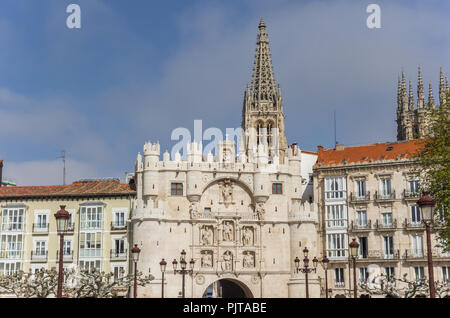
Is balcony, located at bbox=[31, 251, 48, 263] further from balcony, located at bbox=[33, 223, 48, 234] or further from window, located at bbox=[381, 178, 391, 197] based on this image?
window, located at bbox=[381, 178, 391, 197]

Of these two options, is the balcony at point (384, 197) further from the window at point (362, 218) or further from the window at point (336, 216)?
the window at point (336, 216)

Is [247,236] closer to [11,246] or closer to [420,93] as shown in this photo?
[11,246]

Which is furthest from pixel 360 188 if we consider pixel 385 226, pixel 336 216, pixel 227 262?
pixel 227 262

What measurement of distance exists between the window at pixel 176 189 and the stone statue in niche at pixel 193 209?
1854 mm

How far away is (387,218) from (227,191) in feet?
60.3

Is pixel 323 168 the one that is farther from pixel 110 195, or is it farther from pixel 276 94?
pixel 276 94

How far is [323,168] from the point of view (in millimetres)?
76000

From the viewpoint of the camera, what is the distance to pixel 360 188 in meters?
73.9

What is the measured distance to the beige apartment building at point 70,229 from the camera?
69688 mm

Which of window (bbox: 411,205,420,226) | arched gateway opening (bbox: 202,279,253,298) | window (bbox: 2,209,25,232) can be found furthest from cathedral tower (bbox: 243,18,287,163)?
window (bbox: 2,209,25,232)

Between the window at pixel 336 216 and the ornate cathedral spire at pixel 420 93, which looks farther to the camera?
the ornate cathedral spire at pixel 420 93

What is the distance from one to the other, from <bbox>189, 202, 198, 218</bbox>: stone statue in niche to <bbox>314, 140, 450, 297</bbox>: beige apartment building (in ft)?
49.8

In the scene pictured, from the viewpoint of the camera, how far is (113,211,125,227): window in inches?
2788

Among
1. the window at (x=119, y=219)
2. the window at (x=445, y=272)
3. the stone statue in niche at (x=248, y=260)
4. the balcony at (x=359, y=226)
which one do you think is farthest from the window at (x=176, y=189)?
the window at (x=445, y=272)
